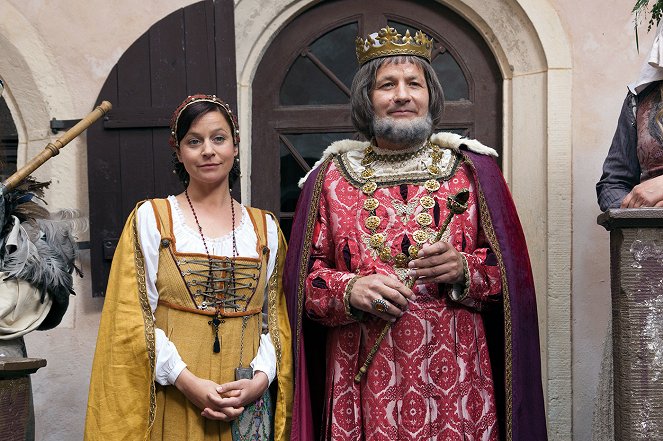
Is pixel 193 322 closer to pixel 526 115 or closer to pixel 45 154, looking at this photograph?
pixel 45 154

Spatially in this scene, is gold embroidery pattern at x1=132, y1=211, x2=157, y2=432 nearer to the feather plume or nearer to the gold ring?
the feather plume

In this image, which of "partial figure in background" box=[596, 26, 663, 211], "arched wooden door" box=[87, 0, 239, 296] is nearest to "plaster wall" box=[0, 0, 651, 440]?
"arched wooden door" box=[87, 0, 239, 296]

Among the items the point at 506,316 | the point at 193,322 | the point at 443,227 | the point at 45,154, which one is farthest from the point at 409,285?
the point at 45,154

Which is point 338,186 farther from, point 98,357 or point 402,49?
point 98,357

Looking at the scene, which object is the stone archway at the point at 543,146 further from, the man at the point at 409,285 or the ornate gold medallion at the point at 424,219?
the ornate gold medallion at the point at 424,219

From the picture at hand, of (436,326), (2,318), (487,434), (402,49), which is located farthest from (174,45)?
(487,434)

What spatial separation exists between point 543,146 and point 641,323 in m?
1.84

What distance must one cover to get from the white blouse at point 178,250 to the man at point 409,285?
15 cm

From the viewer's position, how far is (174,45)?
191 inches

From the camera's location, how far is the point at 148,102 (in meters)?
4.81

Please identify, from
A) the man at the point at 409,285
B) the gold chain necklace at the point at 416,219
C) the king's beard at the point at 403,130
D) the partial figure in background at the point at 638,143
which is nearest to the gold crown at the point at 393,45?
the man at the point at 409,285

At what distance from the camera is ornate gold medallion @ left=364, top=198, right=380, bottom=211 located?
3.63 metres

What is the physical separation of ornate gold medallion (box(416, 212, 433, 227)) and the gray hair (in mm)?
429

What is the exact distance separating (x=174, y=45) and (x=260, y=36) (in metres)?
0.46
